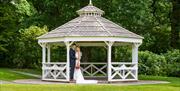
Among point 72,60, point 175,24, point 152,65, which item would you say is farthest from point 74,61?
point 175,24

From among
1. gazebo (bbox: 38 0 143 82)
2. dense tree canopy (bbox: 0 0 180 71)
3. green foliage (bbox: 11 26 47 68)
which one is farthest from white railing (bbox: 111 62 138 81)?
green foliage (bbox: 11 26 47 68)

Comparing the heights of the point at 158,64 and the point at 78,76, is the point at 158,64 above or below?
above

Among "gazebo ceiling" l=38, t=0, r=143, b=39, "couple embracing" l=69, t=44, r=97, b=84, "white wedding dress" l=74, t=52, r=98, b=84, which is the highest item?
"gazebo ceiling" l=38, t=0, r=143, b=39

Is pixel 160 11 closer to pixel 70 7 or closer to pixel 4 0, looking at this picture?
pixel 70 7

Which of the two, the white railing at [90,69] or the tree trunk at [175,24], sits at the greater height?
the tree trunk at [175,24]

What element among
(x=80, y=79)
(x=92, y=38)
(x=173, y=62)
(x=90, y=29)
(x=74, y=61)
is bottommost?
(x=80, y=79)

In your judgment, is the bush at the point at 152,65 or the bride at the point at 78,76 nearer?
the bride at the point at 78,76

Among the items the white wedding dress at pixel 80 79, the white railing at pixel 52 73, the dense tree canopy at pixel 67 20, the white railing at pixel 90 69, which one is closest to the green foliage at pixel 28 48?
the dense tree canopy at pixel 67 20

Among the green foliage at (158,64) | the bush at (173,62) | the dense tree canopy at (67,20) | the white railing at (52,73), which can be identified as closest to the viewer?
the white railing at (52,73)

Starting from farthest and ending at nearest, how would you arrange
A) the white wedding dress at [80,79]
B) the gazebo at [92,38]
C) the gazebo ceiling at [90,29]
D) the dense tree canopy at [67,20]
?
1. the dense tree canopy at [67,20]
2. the gazebo ceiling at [90,29]
3. the gazebo at [92,38]
4. the white wedding dress at [80,79]

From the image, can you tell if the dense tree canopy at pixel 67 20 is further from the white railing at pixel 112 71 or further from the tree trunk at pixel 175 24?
the white railing at pixel 112 71

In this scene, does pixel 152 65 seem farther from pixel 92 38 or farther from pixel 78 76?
pixel 78 76

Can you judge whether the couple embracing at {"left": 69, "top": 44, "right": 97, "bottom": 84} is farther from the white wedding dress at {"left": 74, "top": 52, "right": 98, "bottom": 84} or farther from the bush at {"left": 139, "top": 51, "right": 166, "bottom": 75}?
the bush at {"left": 139, "top": 51, "right": 166, "bottom": 75}

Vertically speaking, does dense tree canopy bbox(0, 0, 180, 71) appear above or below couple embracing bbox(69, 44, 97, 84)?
above
